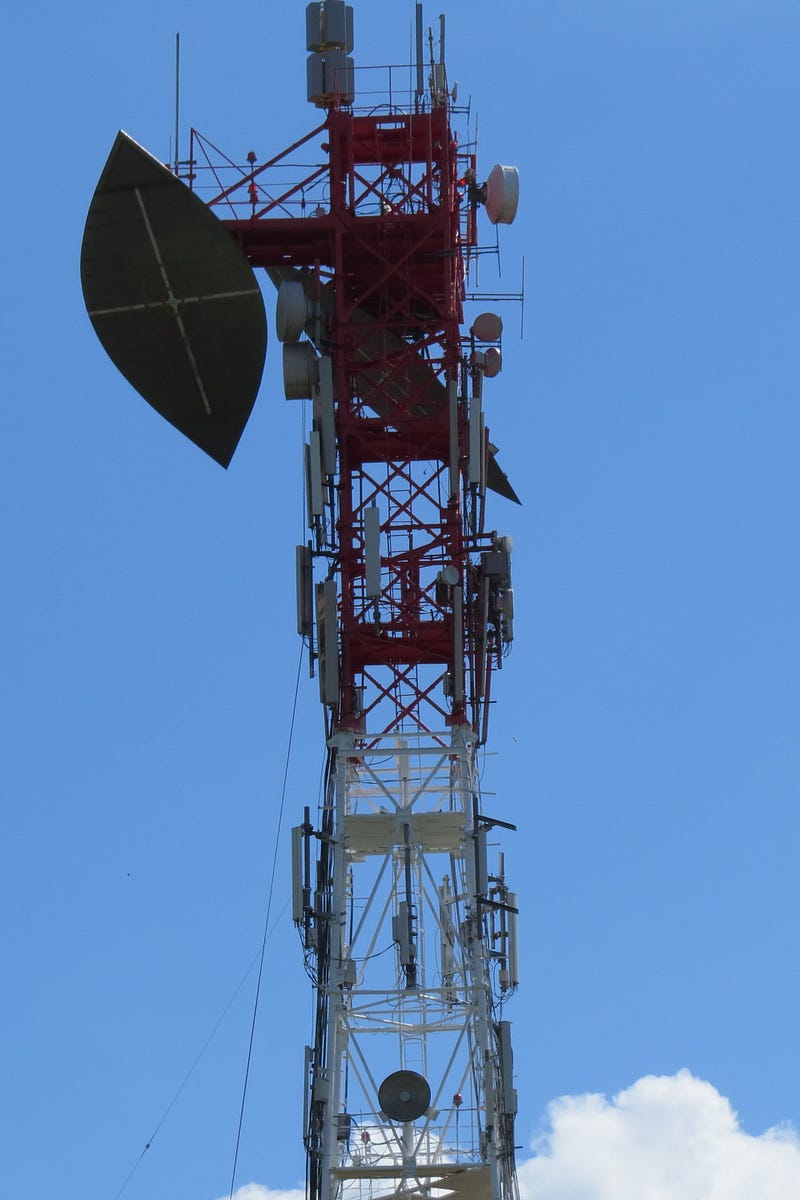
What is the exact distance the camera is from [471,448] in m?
81.8

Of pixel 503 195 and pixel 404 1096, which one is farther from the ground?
pixel 503 195

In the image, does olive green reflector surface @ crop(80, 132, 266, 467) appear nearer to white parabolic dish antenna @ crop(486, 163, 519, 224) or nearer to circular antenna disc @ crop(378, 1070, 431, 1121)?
white parabolic dish antenna @ crop(486, 163, 519, 224)

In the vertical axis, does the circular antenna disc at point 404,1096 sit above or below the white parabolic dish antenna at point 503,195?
below

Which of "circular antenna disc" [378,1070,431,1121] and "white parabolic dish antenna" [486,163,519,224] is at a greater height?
"white parabolic dish antenna" [486,163,519,224]

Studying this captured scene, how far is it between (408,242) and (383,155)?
221cm

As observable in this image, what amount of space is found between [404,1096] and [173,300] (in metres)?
18.1

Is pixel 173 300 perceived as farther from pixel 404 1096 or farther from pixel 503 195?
pixel 404 1096

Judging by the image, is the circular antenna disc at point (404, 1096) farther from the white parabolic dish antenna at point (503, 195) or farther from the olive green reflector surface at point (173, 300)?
the white parabolic dish antenna at point (503, 195)

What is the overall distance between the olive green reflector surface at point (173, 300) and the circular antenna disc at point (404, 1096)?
14.6 m

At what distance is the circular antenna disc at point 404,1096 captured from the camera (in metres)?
78.1

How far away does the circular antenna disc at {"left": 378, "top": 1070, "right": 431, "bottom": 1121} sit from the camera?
78.1 m

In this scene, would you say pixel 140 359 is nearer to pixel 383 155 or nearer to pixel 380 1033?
pixel 383 155

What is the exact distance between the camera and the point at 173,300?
82.8 metres

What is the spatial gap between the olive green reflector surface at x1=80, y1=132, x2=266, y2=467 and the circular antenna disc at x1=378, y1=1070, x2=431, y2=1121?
1465 cm
